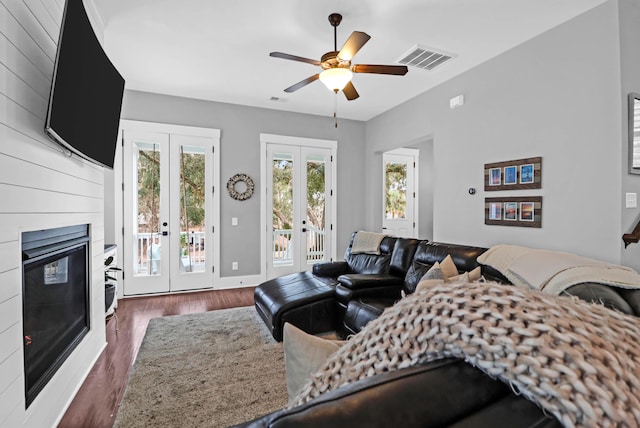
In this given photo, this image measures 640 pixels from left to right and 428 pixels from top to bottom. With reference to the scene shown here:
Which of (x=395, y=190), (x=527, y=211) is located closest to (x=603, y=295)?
(x=527, y=211)

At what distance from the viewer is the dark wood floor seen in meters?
1.97

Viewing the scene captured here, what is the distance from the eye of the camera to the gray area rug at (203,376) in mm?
1917

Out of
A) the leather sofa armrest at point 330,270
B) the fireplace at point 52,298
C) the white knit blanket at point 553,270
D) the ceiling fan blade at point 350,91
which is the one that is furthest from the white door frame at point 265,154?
the white knit blanket at point 553,270

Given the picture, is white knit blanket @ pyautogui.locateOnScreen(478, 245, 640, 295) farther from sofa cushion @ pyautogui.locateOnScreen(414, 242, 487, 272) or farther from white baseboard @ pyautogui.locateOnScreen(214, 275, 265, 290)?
white baseboard @ pyautogui.locateOnScreen(214, 275, 265, 290)

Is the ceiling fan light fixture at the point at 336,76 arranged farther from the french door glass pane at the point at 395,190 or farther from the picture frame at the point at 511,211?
the french door glass pane at the point at 395,190

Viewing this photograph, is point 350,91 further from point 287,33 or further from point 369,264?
point 369,264

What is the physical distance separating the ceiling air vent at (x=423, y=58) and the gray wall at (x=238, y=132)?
225 centimetres

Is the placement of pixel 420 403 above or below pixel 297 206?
below

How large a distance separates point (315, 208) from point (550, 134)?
3480mm

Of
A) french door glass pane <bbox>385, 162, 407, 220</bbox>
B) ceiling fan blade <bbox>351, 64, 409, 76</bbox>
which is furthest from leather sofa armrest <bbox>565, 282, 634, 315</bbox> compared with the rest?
french door glass pane <bbox>385, 162, 407, 220</bbox>

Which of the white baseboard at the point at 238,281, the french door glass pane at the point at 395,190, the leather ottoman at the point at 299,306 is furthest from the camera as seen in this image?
the french door glass pane at the point at 395,190

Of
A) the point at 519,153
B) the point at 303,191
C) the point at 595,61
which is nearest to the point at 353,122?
the point at 303,191

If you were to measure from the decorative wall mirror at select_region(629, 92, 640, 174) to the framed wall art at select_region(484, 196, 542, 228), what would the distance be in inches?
26.9

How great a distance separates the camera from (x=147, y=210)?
4551mm
